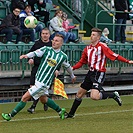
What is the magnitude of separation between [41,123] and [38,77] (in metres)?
0.90

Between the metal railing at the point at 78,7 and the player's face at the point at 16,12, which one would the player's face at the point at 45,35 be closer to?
the player's face at the point at 16,12

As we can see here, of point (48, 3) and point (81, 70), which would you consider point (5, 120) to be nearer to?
point (81, 70)

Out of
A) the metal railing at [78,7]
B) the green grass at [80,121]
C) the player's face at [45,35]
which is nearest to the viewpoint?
the green grass at [80,121]

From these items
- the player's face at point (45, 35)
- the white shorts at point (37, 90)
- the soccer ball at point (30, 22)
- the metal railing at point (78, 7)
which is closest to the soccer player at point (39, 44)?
the player's face at point (45, 35)

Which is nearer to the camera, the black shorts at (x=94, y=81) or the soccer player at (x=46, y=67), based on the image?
the soccer player at (x=46, y=67)

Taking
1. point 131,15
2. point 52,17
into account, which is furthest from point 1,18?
point 131,15

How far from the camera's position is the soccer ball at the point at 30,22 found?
17.2m

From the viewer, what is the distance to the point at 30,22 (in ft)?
56.3

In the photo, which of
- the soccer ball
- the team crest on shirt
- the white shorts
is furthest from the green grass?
the soccer ball

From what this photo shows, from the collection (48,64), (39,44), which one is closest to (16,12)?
(39,44)

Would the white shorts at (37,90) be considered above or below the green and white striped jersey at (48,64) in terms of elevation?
below

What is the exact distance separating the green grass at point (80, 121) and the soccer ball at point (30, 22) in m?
2.89

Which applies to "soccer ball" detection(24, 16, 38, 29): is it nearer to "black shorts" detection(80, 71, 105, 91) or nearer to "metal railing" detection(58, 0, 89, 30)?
"metal railing" detection(58, 0, 89, 30)

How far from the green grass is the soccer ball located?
2893 mm
